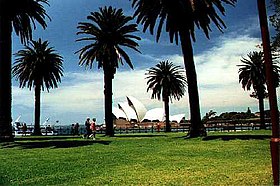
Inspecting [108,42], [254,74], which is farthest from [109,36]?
[254,74]

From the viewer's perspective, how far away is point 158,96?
215 ft

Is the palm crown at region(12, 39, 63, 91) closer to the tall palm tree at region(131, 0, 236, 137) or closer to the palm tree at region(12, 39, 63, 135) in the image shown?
the palm tree at region(12, 39, 63, 135)

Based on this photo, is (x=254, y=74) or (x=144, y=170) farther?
(x=254, y=74)

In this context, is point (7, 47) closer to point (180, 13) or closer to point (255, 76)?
point (180, 13)

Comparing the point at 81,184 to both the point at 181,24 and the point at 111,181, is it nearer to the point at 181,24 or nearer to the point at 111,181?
the point at 111,181

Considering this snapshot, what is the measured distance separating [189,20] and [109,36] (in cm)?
1387

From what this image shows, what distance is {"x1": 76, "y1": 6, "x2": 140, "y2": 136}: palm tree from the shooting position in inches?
1532

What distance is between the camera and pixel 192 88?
88.1ft

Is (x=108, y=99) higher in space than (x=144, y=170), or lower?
higher

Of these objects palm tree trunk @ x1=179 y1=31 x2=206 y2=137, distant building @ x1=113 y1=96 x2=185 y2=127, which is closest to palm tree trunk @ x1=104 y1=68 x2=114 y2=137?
palm tree trunk @ x1=179 y1=31 x2=206 y2=137

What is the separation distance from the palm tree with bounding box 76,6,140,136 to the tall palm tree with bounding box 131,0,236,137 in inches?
413

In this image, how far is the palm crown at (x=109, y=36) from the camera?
3925 cm

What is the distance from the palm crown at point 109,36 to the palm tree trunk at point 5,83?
13.9 meters

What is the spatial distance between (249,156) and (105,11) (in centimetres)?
3001
